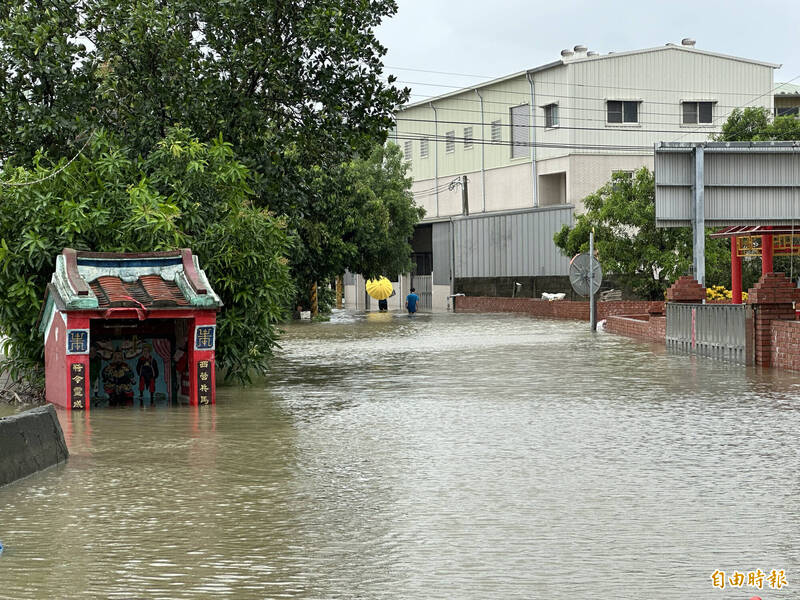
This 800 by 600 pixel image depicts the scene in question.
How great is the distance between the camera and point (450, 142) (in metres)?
68.6

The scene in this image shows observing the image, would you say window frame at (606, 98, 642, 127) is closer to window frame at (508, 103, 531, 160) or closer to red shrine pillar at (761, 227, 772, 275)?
window frame at (508, 103, 531, 160)

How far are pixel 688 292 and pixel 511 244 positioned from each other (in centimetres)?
2988

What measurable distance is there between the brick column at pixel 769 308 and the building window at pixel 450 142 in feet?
154

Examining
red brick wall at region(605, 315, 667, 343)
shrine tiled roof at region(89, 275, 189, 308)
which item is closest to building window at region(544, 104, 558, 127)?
red brick wall at region(605, 315, 667, 343)

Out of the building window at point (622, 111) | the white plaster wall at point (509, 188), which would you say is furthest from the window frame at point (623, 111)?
the white plaster wall at point (509, 188)

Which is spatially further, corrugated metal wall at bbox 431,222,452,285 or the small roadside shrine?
corrugated metal wall at bbox 431,222,452,285

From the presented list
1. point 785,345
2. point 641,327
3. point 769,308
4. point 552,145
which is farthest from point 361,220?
point 785,345

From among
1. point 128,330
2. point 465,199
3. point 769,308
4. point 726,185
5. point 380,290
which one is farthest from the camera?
point 380,290

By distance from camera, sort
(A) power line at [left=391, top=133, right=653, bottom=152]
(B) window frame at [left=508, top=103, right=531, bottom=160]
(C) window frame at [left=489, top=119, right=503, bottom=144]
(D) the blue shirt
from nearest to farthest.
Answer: (D) the blue shirt < (A) power line at [left=391, top=133, right=653, bottom=152] < (B) window frame at [left=508, top=103, right=531, bottom=160] < (C) window frame at [left=489, top=119, right=503, bottom=144]

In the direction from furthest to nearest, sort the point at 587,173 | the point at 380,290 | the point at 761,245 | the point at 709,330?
the point at 380,290, the point at 587,173, the point at 761,245, the point at 709,330

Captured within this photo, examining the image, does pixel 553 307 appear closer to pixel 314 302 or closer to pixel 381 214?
pixel 381 214

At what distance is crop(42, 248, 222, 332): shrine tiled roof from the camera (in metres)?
15.7

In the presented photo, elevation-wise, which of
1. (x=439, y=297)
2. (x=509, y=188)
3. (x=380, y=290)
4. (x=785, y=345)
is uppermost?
(x=509, y=188)

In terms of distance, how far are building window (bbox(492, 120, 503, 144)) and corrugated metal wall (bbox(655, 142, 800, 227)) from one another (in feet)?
116
